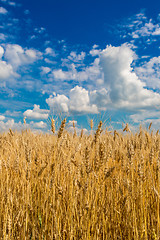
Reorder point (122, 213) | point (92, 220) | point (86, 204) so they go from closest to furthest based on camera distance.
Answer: point (86, 204) → point (92, 220) → point (122, 213)

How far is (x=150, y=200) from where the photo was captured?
87.4 inches

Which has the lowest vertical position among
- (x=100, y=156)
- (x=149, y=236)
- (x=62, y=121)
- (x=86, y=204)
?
(x=149, y=236)

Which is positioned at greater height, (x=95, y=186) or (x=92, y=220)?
(x=95, y=186)

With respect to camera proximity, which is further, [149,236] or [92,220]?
[149,236]

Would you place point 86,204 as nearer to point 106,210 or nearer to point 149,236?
point 106,210

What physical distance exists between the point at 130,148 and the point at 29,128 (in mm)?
3736

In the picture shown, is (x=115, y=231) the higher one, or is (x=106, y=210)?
(x=106, y=210)

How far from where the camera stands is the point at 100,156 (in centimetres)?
160

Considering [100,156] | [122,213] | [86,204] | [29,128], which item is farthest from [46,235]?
[29,128]

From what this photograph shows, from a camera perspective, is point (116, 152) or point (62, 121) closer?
point (62, 121)

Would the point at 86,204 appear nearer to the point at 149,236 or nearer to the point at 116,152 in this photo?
the point at 149,236

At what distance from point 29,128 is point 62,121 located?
3.18 metres

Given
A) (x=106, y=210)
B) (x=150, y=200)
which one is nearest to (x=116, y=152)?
(x=150, y=200)

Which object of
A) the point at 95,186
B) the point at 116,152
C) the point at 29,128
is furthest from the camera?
the point at 29,128
